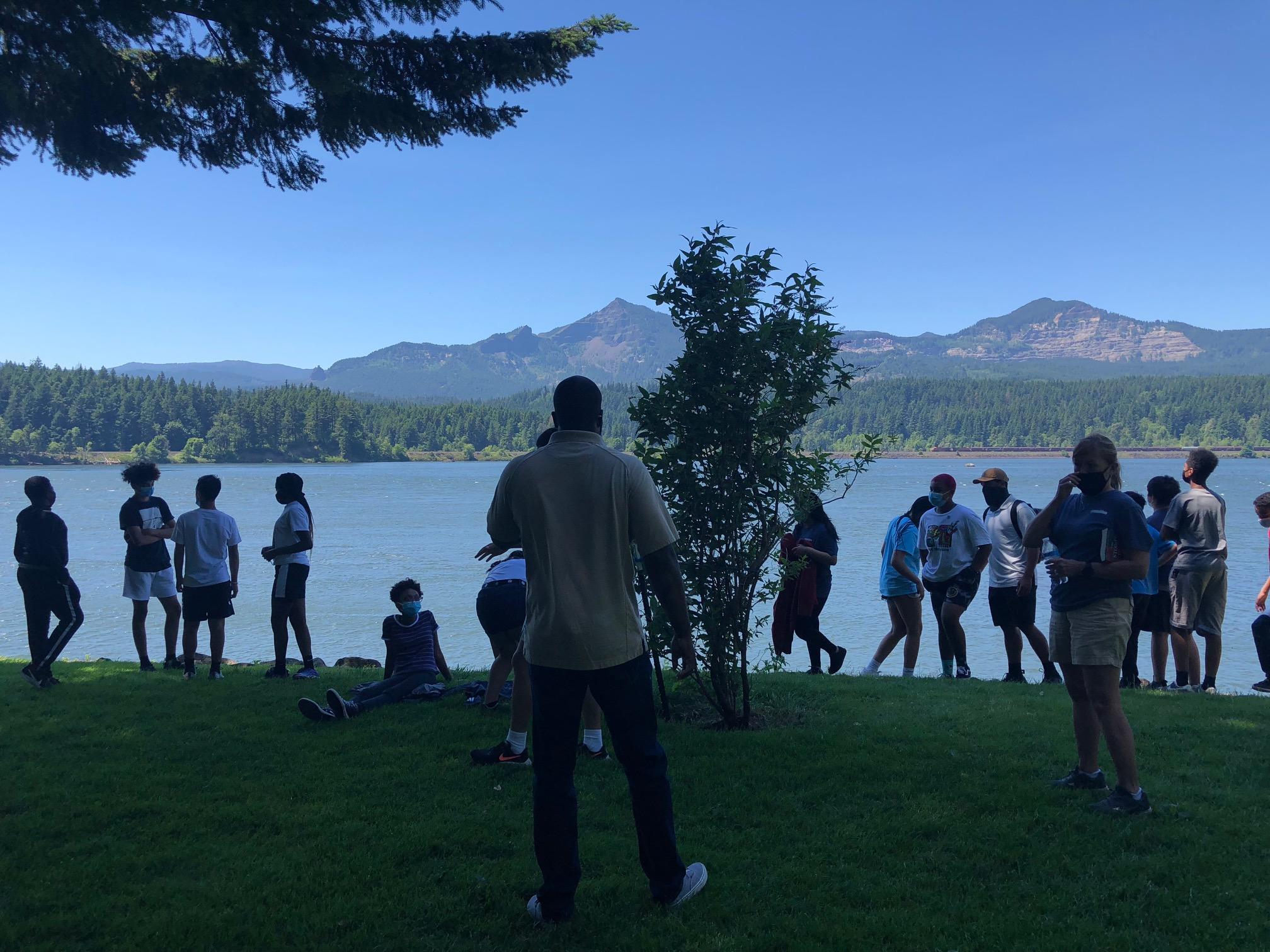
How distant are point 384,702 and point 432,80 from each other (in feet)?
16.8

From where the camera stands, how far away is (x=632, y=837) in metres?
4.89

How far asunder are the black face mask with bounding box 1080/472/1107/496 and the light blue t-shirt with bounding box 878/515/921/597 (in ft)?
16.6

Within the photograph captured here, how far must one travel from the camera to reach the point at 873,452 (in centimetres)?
749

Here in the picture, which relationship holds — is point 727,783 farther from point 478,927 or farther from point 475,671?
point 475,671

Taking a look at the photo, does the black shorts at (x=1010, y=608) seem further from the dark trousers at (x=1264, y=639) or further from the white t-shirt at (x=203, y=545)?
the white t-shirt at (x=203, y=545)

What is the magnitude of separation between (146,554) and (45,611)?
1.32 meters

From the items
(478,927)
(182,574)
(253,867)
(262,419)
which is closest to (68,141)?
(182,574)

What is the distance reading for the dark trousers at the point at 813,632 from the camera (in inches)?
395

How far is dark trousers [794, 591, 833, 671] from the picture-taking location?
10.0m

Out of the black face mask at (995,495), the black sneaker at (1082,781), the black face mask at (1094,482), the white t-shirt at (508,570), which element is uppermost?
the black face mask at (1094,482)

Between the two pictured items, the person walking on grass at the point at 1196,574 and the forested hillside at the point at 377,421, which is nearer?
the person walking on grass at the point at 1196,574

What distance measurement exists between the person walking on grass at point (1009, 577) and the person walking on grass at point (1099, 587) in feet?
14.3

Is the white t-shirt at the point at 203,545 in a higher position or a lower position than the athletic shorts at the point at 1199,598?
higher

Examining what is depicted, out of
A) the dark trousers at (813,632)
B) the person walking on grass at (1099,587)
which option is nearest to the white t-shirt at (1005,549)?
the dark trousers at (813,632)
